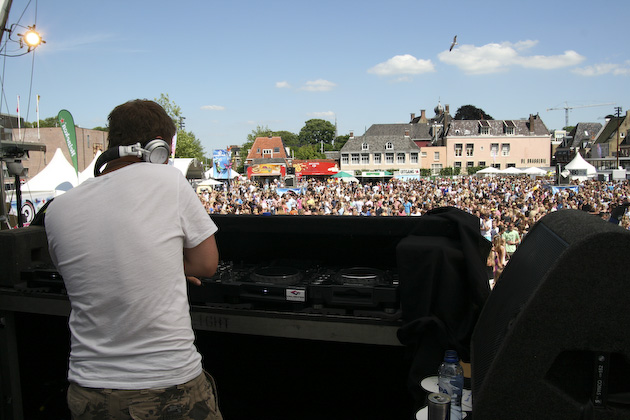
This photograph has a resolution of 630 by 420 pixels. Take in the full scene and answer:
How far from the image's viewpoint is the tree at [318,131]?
364 feet

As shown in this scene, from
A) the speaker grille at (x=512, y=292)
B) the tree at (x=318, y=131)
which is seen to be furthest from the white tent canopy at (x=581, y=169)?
the tree at (x=318, y=131)

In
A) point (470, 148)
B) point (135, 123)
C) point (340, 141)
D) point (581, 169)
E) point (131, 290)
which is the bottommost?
point (581, 169)

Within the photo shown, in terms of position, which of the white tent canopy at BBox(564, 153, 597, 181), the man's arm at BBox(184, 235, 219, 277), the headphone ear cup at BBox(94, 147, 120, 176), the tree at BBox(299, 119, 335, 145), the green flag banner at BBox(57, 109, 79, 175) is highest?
the tree at BBox(299, 119, 335, 145)

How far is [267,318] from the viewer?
2297 mm

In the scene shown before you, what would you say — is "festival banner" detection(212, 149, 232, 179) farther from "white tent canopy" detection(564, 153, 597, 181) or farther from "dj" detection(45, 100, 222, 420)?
"dj" detection(45, 100, 222, 420)

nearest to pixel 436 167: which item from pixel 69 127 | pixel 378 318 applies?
pixel 69 127

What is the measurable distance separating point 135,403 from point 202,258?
49 centimetres

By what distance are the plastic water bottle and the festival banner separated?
→ 3401 cm

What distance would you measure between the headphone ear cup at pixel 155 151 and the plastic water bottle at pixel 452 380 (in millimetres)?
1366

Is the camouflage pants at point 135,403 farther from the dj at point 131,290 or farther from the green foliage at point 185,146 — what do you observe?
the green foliage at point 185,146

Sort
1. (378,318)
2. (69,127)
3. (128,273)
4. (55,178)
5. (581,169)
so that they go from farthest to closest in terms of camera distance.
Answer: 1. (581,169)
2. (55,178)
3. (69,127)
4. (378,318)
5. (128,273)

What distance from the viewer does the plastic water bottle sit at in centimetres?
173

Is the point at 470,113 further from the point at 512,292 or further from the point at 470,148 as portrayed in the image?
the point at 512,292

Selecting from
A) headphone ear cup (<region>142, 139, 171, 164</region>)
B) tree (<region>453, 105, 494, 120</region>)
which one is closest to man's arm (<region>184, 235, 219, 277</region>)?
headphone ear cup (<region>142, 139, 171, 164</region>)
